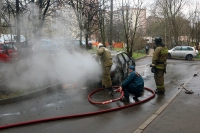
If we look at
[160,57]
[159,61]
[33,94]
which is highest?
[160,57]

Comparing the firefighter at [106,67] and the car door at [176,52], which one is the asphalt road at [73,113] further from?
the car door at [176,52]

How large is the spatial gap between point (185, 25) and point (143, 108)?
29.8m

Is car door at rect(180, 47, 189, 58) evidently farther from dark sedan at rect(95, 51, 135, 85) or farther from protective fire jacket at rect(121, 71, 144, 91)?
protective fire jacket at rect(121, 71, 144, 91)

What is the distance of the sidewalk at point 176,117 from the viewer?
4.43 m

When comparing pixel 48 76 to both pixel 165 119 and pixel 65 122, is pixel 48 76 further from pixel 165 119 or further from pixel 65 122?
pixel 165 119

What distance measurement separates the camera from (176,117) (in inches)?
203

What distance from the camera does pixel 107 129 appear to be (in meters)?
4.57

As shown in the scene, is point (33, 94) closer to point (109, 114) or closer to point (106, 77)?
point (106, 77)

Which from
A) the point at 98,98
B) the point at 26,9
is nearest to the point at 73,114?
the point at 98,98

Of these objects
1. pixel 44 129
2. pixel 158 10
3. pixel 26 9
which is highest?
pixel 158 10

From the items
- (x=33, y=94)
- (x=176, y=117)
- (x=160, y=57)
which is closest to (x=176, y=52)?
(x=160, y=57)

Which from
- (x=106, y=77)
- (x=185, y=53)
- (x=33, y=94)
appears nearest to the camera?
(x=33, y=94)

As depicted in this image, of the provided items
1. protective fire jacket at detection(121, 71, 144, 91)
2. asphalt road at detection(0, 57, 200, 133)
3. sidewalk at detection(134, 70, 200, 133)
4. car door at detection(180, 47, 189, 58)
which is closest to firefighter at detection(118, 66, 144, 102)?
protective fire jacket at detection(121, 71, 144, 91)

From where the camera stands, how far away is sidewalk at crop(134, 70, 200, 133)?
443 centimetres
